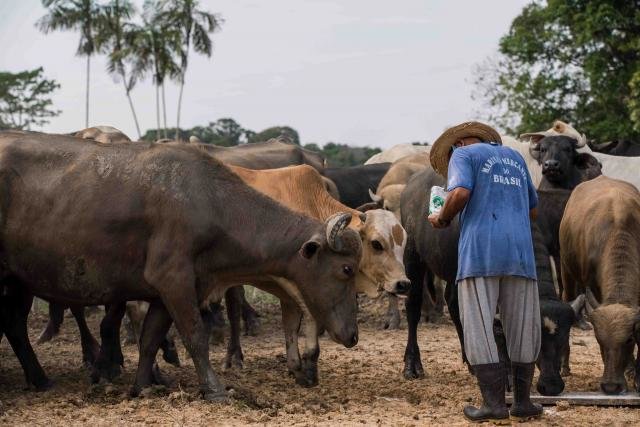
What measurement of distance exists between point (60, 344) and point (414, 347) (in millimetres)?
4567

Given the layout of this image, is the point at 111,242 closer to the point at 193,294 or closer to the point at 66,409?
the point at 193,294

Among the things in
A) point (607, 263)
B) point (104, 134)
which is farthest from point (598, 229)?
point (104, 134)

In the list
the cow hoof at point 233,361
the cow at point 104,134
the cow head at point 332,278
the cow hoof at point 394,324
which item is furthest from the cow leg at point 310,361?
the cow hoof at point 394,324

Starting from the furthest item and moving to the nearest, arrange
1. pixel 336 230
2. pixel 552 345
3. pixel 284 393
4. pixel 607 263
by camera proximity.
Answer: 1. pixel 607 263
2. pixel 284 393
3. pixel 336 230
4. pixel 552 345

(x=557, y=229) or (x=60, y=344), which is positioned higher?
(x=557, y=229)

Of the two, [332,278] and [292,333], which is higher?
[332,278]

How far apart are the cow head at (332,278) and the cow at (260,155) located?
4.66m

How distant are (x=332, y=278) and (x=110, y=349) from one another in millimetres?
2317

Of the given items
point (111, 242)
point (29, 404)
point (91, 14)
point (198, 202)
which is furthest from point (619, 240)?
point (91, 14)

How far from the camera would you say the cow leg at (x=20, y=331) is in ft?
31.0

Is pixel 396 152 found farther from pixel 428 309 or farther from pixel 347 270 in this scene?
pixel 347 270

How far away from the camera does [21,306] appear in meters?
9.70

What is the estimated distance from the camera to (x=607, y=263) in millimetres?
9523

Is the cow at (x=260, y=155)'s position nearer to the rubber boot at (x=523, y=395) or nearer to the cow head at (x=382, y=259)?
the cow head at (x=382, y=259)
